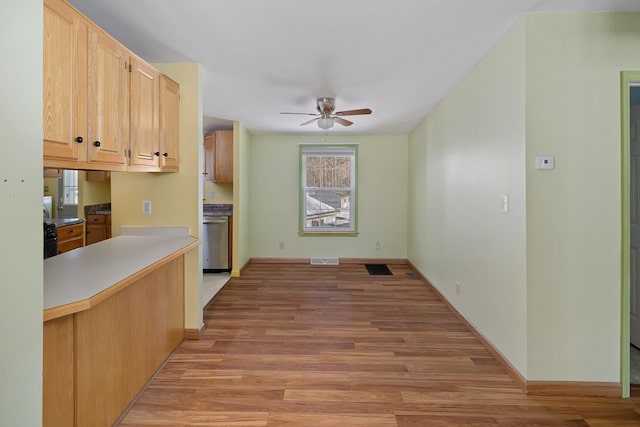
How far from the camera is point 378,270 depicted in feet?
18.6

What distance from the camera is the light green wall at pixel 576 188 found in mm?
2119

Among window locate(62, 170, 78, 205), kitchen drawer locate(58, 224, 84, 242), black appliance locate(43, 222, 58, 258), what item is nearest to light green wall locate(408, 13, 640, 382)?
black appliance locate(43, 222, 58, 258)

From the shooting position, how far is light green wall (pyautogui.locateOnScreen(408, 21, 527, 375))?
2.27m

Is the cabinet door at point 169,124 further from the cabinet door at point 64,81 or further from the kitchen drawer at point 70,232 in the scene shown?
the kitchen drawer at point 70,232

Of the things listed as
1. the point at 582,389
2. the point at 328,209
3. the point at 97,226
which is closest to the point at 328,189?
the point at 328,209

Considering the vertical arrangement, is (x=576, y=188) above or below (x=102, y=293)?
above

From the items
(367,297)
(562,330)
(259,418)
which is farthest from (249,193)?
(562,330)

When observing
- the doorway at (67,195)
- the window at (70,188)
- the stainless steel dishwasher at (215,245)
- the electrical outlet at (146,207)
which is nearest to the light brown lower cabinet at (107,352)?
the electrical outlet at (146,207)

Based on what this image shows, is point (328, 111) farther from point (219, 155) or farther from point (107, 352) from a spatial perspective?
point (107, 352)

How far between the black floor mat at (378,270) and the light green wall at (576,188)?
330 cm

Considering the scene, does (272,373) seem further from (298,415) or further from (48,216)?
(48,216)

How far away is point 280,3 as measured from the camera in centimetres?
202

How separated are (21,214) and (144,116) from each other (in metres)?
1.52

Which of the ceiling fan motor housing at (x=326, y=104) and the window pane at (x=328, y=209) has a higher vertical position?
the ceiling fan motor housing at (x=326, y=104)
